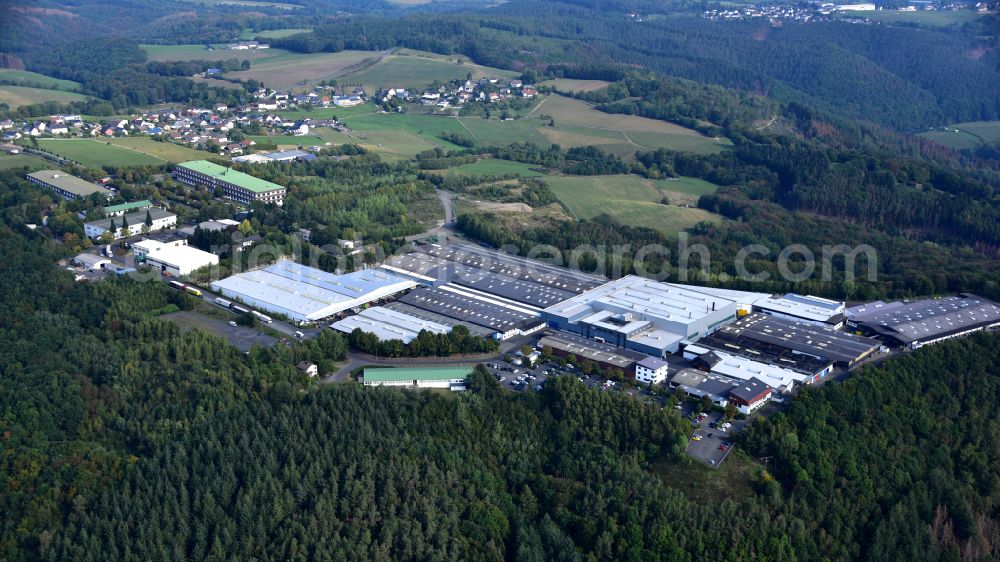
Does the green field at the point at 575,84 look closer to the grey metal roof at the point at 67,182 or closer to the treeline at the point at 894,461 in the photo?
the grey metal roof at the point at 67,182

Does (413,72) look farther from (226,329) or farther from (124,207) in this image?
(226,329)

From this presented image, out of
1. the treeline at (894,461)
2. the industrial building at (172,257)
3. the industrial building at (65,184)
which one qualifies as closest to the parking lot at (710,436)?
the treeline at (894,461)

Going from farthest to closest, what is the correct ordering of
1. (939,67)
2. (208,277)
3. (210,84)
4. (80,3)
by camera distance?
(80,3) → (939,67) → (210,84) → (208,277)

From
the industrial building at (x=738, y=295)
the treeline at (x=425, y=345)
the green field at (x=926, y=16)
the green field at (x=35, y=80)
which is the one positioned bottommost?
the green field at (x=35, y=80)

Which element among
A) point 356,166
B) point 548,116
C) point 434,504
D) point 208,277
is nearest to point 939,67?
point 548,116

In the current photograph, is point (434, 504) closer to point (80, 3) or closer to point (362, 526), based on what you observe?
point (362, 526)

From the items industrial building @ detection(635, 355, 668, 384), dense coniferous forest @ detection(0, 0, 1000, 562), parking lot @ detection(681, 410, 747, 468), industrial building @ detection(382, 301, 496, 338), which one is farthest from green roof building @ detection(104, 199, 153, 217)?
parking lot @ detection(681, 410, 747, 468)
